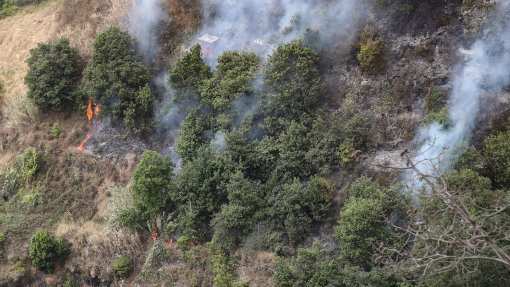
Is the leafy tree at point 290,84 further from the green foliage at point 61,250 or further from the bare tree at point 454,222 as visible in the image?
the green foliage at point 61,250

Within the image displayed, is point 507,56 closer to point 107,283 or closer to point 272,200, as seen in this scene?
point 272,200

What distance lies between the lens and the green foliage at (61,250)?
58.6ft

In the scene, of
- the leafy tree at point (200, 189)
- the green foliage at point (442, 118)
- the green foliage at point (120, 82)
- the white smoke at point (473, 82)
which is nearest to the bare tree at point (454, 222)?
the white smoke at point (473, 82)

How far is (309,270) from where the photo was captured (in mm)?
14016

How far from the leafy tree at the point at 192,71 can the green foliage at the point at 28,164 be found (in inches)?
281

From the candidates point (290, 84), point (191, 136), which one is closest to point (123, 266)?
point (191, 136)

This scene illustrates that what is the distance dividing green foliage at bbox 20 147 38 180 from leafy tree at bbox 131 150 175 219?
616 cm

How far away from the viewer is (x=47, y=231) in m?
18.5

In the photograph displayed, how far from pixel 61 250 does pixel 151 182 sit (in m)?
4.91

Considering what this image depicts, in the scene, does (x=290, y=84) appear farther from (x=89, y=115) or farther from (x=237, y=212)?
(x=89, y=115)

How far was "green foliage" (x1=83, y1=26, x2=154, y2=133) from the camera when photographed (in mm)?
19875

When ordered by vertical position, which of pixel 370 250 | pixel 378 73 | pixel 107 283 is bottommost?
pixel 107 283

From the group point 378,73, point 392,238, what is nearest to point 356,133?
point 378,73

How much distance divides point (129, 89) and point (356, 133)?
32.2ft
